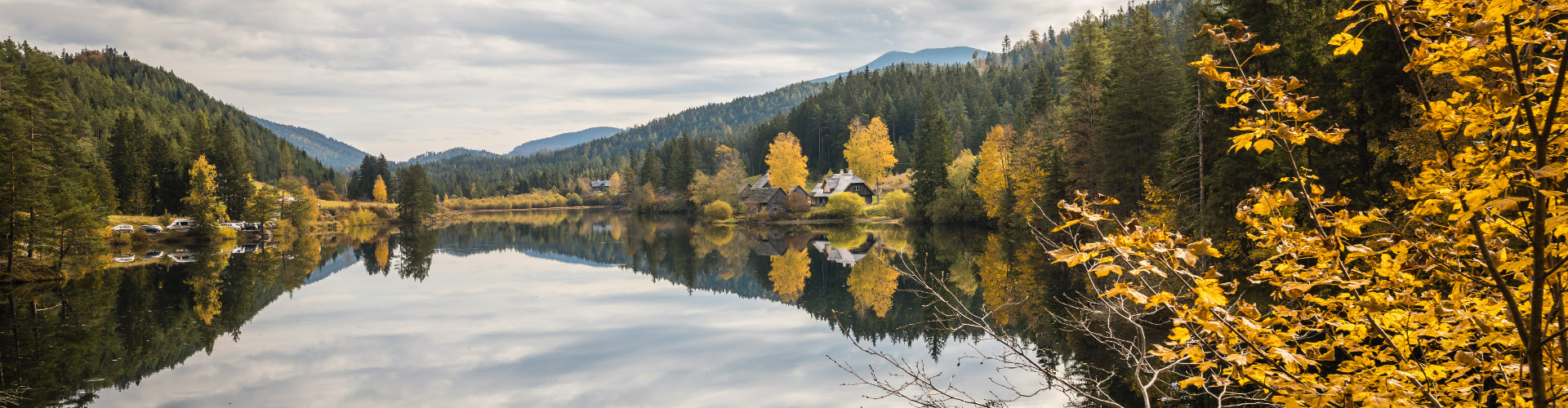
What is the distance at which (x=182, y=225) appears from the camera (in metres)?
50.0

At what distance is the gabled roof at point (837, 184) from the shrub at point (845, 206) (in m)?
11.3

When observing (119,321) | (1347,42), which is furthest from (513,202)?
(1347,42)

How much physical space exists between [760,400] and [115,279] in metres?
30.0

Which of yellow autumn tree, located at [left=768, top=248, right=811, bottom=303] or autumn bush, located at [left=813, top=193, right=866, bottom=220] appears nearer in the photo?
yellow autumn tree, located at [left=768, top=248, right=811, bottom=303]

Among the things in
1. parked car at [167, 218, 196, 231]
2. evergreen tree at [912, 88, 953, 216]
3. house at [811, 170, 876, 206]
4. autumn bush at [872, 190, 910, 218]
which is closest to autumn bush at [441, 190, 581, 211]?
house at [811, 170, 876, 206]

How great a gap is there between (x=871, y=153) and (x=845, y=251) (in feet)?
109

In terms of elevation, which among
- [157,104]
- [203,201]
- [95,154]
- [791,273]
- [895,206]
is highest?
[157,104]

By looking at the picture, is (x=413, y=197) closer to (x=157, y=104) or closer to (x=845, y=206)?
(x=845, y=206)

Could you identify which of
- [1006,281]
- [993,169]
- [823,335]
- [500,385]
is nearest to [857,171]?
Result: [993,169]

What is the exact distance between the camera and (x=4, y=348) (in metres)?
17.4

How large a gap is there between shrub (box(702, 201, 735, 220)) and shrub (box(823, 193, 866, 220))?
11116 millimetres

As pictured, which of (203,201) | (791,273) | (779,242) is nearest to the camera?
(791,273)

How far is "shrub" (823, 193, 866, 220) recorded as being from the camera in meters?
62.4

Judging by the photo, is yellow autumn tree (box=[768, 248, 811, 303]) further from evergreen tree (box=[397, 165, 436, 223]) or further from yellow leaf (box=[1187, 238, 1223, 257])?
evergreen tree (box=[397, 165, 436, 223])
